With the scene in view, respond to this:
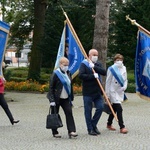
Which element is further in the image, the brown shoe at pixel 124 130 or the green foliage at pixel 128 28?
the green foliage at pixel 128 28

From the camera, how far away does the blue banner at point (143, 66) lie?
1136cm

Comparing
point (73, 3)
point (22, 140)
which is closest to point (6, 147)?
point (22, 140)

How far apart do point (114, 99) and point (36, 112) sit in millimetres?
4732

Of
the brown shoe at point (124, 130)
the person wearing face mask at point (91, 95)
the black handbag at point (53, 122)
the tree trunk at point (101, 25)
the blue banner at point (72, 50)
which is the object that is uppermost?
the tree trunk at point (101, 25)

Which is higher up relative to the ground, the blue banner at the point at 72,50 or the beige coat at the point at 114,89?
the blue banner at the point at 72,50

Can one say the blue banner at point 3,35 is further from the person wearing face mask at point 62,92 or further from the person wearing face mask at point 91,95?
the person wearing face mask at point 91,95

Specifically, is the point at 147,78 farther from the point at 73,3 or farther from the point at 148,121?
the point at 73,3

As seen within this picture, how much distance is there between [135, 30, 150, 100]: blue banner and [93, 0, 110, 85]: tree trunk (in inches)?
186

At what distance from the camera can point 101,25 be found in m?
16.3

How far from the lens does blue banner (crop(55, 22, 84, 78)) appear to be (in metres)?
12.4

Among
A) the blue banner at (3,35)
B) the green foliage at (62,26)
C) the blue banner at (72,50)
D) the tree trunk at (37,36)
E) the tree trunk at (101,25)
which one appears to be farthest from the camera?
the tree trunk at (37,36)

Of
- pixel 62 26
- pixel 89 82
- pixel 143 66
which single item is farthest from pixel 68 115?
pixel 62 26

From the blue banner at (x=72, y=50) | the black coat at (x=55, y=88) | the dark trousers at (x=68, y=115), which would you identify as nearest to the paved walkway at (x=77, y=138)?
the dark trousers at (x=68, y=115)

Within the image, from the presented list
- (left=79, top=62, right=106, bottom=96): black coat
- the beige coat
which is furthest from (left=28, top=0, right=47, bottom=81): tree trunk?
(left=79, top=62, right=106, bottom=96): black coat
